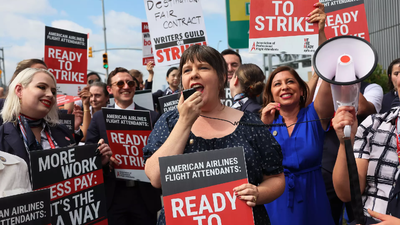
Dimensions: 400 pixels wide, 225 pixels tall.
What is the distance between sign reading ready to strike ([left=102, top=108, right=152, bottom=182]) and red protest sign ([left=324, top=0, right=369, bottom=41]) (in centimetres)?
287

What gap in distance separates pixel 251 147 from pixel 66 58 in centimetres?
454

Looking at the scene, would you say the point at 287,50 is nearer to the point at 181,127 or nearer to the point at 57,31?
the point at 181,127

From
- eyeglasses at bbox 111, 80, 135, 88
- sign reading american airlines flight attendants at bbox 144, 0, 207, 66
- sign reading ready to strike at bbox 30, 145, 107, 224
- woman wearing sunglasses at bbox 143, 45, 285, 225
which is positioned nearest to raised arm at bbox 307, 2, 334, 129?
woman wearing sunglasses at bbox 143, 45, 285, 225

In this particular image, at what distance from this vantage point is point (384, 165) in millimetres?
1921

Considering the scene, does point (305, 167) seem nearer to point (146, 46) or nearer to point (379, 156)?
point (379, 156)

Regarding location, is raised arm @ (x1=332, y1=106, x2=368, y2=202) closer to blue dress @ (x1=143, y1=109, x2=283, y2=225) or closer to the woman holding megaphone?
blue dress @ (x1=143, y1=109, x2=283, y2=225)

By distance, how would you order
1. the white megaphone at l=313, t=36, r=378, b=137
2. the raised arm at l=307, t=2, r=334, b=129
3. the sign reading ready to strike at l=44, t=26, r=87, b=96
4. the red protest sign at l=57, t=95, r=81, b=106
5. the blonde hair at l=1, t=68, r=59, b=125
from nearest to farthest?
the white megaphone at l=313, t=36, r=378, b=137 → the raised arm at l=307, t=2, r=334, b=129 → the blonde hair at l=1, t=68, r=59, b=125 → the sign reading ready to strike at l=44, t=26, r=87, b=96 → the red protest sign at l=57, t=95, r=81, b=106

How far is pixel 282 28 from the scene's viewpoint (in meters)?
4.58

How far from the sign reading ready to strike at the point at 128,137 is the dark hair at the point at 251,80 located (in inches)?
43.5

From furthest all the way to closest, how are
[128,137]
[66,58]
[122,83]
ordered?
[66,58] < [122,83] < [128,137]

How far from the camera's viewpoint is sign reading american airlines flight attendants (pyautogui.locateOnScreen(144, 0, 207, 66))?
17.2 ft

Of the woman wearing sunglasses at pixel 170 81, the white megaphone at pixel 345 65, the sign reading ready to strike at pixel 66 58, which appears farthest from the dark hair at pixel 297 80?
the sign reading ready to strike at pixel 66 58

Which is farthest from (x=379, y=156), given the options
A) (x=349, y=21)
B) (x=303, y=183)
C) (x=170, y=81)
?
(x=170, y=81)

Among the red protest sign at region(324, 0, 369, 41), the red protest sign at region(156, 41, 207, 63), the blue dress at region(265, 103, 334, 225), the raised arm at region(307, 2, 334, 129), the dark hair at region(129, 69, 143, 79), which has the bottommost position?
the blue dress at region(265, 103, 334, 225)
